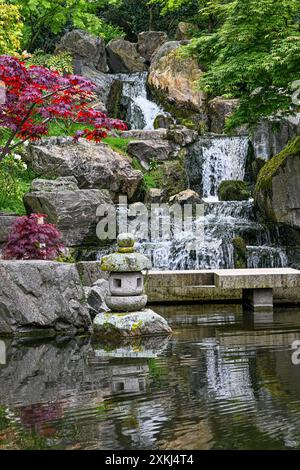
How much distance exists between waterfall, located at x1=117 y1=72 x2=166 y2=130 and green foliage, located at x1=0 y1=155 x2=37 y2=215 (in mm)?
8338

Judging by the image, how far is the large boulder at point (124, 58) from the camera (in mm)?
31916

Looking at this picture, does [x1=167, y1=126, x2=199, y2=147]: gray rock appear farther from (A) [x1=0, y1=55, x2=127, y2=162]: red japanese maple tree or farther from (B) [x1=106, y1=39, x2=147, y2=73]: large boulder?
(A) [x1=0, y1=55, x2=127, y2=162]: red japanese maple tree

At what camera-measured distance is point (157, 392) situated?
23.4ft

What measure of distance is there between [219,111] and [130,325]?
17.9m

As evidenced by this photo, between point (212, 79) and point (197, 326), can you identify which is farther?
point (212, 79)

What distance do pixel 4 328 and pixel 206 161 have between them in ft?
46.6

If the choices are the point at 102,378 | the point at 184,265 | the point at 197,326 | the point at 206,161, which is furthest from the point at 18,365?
→ the point at 206,161

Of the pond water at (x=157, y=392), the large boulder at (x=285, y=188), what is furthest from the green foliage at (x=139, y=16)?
the pond water at (x=157, y=392)

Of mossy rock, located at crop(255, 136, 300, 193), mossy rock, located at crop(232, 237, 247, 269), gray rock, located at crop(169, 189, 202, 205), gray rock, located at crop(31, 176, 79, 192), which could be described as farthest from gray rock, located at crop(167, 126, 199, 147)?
mossy rock, located at crop(232, 237, 247, 269)

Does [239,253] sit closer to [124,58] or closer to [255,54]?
[255,54]

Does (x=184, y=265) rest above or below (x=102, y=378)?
above

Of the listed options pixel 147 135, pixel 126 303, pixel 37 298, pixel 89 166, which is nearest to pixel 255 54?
pixel 89 166

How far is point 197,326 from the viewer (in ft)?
38.0

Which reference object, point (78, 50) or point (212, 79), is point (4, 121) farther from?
point (78, 50)
